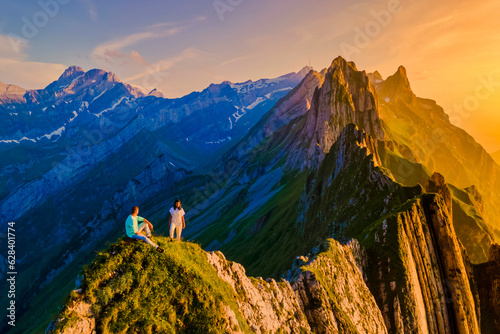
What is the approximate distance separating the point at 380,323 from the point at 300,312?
1261 cm

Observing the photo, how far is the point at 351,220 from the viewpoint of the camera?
46.2 m

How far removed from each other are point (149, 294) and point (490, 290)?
1859 inches

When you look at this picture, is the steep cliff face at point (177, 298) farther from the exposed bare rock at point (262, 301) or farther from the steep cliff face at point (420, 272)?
the steep cliff face at point (420, 272)

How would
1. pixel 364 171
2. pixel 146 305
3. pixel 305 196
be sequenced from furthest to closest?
pixel 305 196 < pixel 364 171 < pixel 146 305

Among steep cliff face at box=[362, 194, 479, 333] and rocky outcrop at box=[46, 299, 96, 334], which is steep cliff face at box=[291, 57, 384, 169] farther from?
rocky outcrop at box=[46, 299, 96, 334]

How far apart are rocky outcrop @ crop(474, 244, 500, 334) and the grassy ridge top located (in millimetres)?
39906

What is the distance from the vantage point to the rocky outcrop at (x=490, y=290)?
38938mm

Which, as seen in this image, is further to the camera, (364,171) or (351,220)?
(364,171)

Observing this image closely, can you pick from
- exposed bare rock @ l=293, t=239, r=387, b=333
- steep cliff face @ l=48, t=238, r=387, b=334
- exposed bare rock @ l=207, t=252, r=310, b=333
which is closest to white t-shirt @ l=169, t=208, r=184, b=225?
steep cliff face @ l=48, t=238, r=387, b=334

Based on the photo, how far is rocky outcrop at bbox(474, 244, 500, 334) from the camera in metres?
38.9

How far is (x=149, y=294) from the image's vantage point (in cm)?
1581

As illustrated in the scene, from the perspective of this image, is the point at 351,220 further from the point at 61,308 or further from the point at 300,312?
the point at 61,308

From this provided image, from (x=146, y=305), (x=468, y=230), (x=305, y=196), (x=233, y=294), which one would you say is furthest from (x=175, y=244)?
(x=468, y=230)

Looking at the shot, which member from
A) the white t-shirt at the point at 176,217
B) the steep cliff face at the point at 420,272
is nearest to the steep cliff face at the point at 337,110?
the steep cliff face at the point at 420,272
